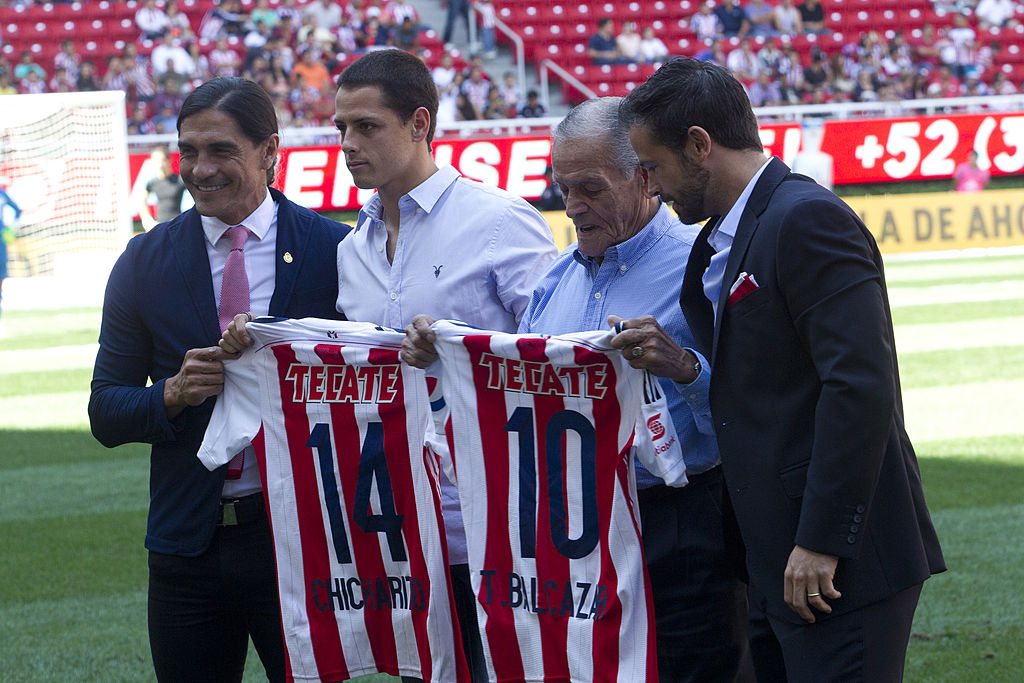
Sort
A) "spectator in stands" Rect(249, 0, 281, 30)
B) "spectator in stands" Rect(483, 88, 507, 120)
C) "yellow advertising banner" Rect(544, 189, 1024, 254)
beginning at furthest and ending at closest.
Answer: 1. "spectator in stands" Rect(249, 0, 281, 30)
2. "spectator in stands" Rect(483, 88, 507, 120)
3. "yellow advertising banner" Rect(544, 189, 1024, 254)

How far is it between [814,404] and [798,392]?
4cm

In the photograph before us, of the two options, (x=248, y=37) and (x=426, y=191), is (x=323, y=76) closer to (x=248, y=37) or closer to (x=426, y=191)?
(x=248, y=37)

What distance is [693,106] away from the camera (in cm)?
260

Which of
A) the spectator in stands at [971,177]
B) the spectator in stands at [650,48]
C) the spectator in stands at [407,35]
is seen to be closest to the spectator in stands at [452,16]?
the spectator in stands at [407,35]

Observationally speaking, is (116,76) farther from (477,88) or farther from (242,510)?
(242,510)

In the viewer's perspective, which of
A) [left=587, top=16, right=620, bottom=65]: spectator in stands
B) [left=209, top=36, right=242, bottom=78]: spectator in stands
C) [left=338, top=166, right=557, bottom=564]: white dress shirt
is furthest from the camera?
[left=587, top=16, right=620, bottom=65]: spectator in stands

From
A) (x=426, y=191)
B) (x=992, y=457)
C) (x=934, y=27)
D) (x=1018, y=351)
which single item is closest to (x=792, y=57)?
(x=934, y=27)

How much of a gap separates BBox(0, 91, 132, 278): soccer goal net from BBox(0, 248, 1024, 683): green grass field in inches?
174

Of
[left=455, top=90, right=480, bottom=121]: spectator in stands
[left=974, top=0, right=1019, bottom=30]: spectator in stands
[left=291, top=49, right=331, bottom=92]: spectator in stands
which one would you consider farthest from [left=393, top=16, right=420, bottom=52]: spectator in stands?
[left=974, top=0, right=1019, bottom=30]: spectator in stands

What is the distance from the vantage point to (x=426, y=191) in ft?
11.2

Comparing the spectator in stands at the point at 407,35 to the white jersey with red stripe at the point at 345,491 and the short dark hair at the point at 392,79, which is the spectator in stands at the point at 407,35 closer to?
the short dark hair at the point at 392,79

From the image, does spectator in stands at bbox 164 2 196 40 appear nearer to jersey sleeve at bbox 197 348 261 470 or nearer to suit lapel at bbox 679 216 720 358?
jersey sleeve at bbox 197 348 261 470

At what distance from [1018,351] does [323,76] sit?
15.4 m

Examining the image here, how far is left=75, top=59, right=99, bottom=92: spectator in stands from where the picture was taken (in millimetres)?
22234
